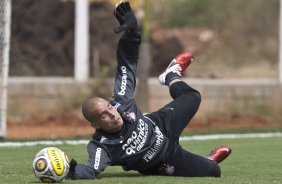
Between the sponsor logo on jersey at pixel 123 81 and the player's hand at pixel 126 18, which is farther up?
the player's hand at pixel 126 18

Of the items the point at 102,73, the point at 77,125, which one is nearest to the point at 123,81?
the point at 77,125

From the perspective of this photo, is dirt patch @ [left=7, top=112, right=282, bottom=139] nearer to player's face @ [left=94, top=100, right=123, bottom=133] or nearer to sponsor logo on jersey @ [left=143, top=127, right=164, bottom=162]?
sponsor logo on jersey @ [left=143, top=127, right=164, bottom=162]

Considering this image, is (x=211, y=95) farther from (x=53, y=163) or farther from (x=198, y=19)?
(x=53, y=163)

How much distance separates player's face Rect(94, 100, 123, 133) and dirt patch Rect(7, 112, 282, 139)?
8.64 metres

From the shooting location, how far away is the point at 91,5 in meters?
22.9

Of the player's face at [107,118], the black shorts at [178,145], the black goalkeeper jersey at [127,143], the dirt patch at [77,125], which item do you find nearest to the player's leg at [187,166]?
the black shorts at [178,145]

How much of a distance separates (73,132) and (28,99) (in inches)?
64.2

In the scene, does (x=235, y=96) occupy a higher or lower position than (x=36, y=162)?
lower

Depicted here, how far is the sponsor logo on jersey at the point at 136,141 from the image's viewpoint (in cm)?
874

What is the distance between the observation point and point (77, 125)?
1891cm

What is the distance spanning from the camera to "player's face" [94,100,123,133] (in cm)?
850

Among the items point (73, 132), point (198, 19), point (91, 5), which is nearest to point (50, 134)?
point (73, 132)

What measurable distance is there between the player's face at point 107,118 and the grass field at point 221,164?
0.49m

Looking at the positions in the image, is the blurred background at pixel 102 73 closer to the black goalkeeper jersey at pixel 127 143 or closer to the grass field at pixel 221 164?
the grass field at pixel 221 164
